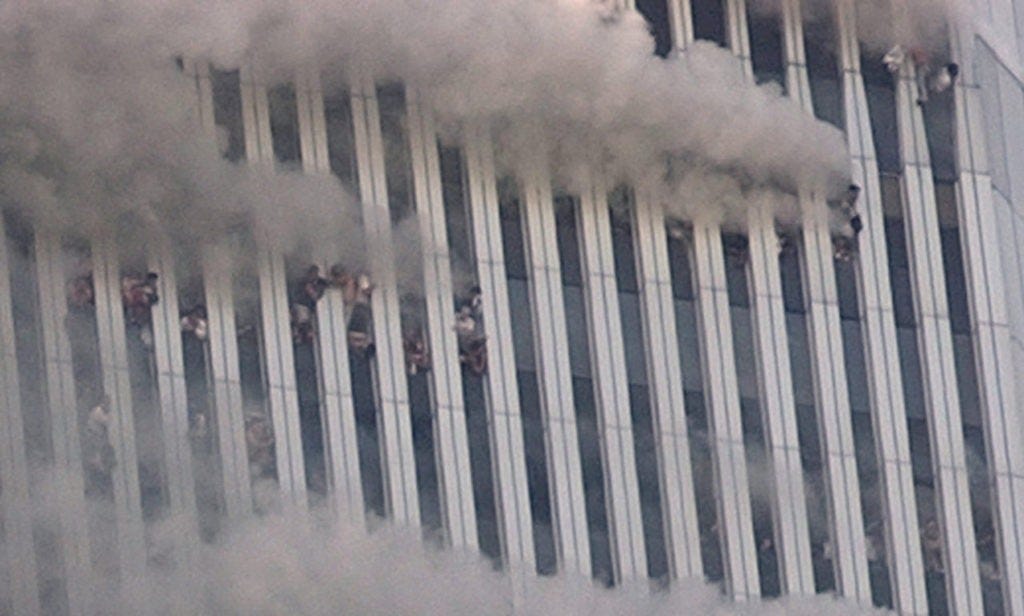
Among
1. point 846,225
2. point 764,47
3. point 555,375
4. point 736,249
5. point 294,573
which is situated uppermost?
point 764,47

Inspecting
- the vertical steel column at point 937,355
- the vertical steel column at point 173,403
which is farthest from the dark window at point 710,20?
the vertical steel column at point 173,403

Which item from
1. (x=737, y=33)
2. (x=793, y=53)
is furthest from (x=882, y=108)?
(x=737, y=33)

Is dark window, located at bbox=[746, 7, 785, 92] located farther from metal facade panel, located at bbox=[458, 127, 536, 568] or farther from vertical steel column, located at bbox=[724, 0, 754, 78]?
metal facade panel, located at bbox=[458, 127, 536, 568]

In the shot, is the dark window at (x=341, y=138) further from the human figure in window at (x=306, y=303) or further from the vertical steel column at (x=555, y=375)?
the vertical steel column at (x=555, y=375)

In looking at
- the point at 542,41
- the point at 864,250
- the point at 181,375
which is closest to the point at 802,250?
the point at 864,250

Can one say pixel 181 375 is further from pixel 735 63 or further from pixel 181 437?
pixel 735 63

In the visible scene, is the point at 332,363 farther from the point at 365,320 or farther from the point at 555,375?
the point at 555,375
